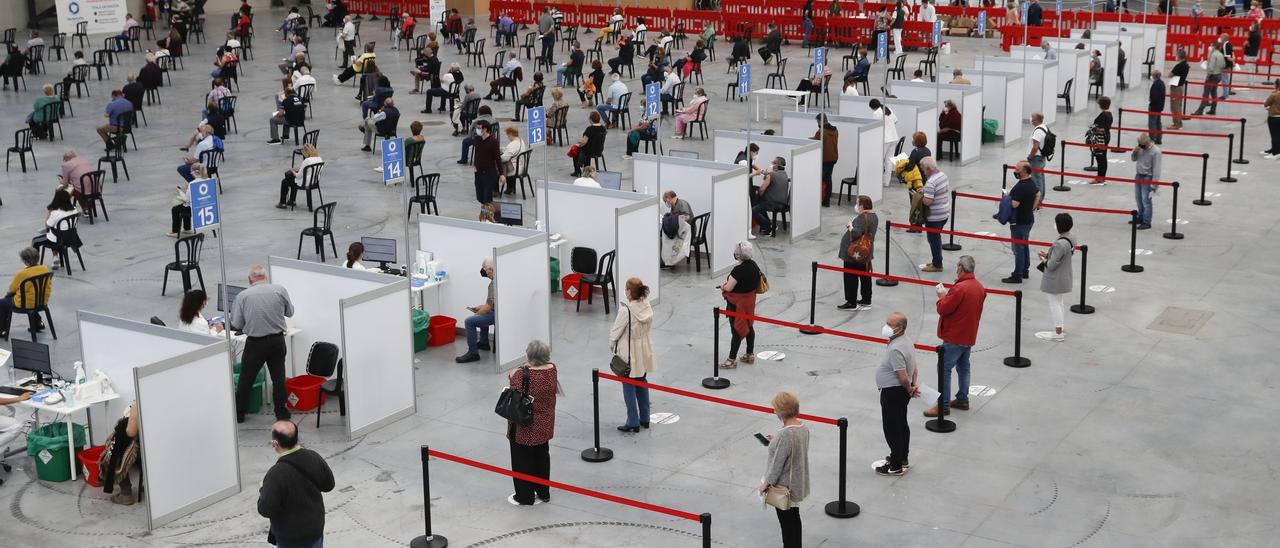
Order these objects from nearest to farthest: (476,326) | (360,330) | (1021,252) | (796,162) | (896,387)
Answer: (896,387)
(360,330)
(476,326)
(1021,252)
(796,162)

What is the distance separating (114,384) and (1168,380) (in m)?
9.47

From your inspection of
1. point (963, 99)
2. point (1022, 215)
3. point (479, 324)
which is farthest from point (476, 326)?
point (963, 99)

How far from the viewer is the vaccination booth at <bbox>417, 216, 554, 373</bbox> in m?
13.4

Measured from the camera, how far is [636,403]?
11.8 m

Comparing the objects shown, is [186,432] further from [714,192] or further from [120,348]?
[714,192]

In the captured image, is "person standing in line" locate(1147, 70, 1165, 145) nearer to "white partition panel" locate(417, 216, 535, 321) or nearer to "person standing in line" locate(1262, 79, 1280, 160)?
"person standing in line" locate(1262, 79, 1280, 160)

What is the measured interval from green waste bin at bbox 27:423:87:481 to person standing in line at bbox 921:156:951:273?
10139 millimetres

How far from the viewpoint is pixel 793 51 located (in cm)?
3919

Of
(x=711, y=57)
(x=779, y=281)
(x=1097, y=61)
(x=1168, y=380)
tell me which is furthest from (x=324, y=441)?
(x=711, y=57)

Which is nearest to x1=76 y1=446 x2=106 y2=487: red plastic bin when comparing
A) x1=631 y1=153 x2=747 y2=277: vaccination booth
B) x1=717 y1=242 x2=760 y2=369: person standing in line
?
x1=717 y1=242 x2=760 y2=369: person standing in line

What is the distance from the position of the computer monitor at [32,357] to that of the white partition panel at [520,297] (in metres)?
4.04

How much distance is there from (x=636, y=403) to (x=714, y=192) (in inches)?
224

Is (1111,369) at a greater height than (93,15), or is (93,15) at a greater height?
(93,15)

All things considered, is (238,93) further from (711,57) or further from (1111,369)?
(1111,369)
